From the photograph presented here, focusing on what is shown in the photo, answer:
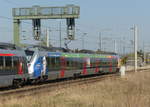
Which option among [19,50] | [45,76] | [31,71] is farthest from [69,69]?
[19,50]

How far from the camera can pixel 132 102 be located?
13.1 m

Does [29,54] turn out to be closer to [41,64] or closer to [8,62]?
[41,64]

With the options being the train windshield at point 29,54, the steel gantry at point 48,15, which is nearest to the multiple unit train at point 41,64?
the train windshield at point 29,54

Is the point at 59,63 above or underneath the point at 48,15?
underneath

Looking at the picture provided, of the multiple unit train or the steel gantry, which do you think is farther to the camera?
the steel gantry

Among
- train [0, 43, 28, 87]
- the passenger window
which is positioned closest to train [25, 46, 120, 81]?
train [0, 43, 28, 87]

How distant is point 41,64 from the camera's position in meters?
26.7

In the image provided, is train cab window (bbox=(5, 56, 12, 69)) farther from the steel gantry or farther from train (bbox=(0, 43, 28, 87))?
the steel gantry

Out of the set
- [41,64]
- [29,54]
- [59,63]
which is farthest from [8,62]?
[59,63]

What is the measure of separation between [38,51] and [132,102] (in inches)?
568

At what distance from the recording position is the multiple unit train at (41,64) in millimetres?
20922

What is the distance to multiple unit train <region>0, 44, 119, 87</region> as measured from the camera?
20.9 meters

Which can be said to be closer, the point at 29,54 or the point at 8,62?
the point at 8,62

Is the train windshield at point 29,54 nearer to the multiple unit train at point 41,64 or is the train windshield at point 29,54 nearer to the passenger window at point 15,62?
the multiple unit train at point 41,64
